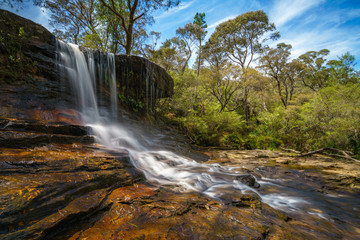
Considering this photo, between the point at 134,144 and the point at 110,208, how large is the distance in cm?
438

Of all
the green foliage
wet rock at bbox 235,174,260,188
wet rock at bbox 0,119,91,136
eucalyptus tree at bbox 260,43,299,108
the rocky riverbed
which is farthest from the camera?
eucalyptus tree at bbox 260,43,299,108

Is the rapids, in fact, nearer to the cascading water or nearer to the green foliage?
the cascading water

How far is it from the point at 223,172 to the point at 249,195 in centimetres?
190

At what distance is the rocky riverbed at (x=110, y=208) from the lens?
59.9 inches

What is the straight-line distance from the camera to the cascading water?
3.52 metres

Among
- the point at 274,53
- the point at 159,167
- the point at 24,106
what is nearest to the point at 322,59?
the point at 274,53

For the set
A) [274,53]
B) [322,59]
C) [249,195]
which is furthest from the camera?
[322,59]

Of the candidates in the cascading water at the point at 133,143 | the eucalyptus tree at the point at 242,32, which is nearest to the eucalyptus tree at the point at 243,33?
the eucalyptus tree at the point at 242,32

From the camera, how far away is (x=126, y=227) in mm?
1654

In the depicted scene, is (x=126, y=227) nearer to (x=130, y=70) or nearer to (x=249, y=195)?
(x=249, y=195)

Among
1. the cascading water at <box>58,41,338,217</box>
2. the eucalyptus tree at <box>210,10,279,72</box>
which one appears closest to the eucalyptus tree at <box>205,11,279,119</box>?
the eucalyptus tree at <box>210,10,279,72</box>

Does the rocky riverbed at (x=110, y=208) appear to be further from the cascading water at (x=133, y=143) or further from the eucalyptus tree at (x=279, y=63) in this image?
the eucalyptus tree at (x=279, y=63)

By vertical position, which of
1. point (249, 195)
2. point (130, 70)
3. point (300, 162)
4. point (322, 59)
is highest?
point (322, 59)

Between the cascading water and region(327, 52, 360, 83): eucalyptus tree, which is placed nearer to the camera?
the cascading water
